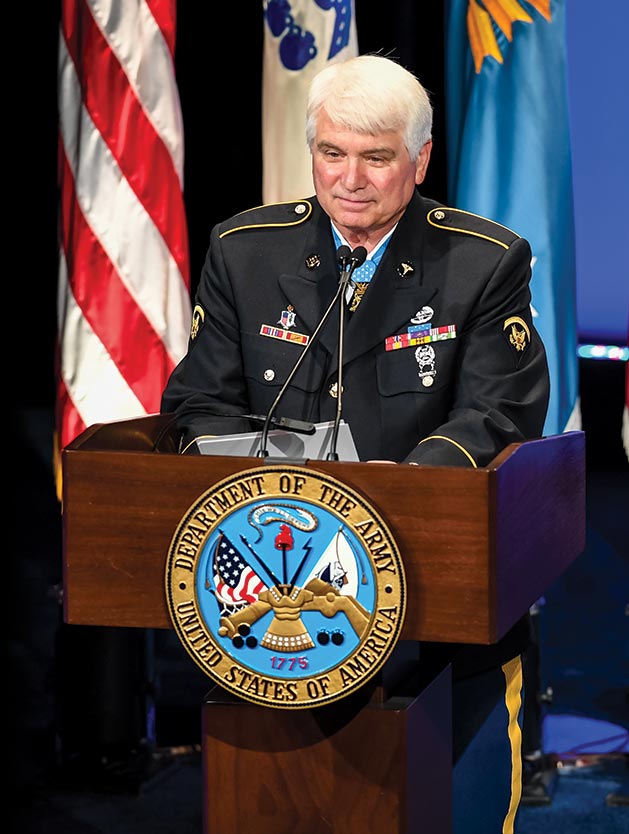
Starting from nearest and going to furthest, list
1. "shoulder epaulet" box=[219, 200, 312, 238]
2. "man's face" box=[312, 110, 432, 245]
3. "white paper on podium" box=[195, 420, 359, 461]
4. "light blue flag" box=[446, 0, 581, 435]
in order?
"white paper on podium" box=[195, 420, 359, 461], "man's face" box=[312, 110, 432, 245], "shoulder epaulet" box=[219, 200, 312, 238], "light blue flag" box=[446, 0, 581, 435]

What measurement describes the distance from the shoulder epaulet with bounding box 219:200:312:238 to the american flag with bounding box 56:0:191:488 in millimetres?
1176

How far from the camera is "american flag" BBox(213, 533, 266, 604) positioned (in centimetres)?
165

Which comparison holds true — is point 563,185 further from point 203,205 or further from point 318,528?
point 318,528

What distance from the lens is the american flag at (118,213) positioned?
11.0 feet

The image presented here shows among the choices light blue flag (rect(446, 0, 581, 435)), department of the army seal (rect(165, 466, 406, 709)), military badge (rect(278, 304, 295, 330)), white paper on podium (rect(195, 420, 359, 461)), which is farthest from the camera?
light blue flag (rect(446, 0, 581, 435))

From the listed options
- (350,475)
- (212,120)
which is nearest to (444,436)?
(350,475)

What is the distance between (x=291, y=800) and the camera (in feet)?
5.76

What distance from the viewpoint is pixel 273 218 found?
2.23 meters

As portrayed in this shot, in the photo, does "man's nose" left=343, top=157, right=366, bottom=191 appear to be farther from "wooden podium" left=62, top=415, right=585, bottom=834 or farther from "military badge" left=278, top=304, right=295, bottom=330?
"wooden podium" left=62, top=415, right=585, bottom=834

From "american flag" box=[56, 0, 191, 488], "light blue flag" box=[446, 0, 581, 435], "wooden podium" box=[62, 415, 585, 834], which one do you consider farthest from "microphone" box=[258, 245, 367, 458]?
"american flag" box=[56, 0, 191, 488]

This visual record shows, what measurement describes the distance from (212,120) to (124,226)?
744 millimetres

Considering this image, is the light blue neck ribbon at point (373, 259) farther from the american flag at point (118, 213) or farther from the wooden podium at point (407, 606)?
the american flag at point (118, 213)

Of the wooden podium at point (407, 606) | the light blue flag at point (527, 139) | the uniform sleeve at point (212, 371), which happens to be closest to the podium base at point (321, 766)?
the wooden podium at point (407, 606)

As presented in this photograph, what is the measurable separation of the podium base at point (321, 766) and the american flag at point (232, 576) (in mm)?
176
